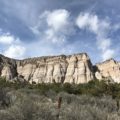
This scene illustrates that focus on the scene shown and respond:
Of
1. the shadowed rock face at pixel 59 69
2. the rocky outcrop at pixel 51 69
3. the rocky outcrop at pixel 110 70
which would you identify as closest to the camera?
the rocky outcrop at pixel 51 69

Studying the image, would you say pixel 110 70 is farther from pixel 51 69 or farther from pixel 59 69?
pixel 51 69

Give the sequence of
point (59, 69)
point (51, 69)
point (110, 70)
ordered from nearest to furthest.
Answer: point (59, 69)
point (110, 70)
point (51, 69)

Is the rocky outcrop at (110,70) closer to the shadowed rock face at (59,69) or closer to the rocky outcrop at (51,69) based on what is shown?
the shadowed rock face at (59,69)

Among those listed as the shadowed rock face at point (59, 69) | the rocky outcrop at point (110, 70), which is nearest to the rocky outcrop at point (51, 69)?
the shadowed rock face at point (59, 69)

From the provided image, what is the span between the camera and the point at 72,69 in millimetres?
151000

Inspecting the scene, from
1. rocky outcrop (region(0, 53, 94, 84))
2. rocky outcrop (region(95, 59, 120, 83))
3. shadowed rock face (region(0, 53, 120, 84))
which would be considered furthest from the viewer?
rocky outcrop (region(95, 59, 120, 83))

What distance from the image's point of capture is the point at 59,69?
152m

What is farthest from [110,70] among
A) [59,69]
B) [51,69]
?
[51,69]

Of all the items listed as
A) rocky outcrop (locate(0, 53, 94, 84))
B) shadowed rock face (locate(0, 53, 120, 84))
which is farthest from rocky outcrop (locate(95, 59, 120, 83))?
rocky outcrop (locate(0, 53, 94, 84))

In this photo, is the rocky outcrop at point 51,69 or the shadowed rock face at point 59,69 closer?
the rocky outcrop at point 51,69

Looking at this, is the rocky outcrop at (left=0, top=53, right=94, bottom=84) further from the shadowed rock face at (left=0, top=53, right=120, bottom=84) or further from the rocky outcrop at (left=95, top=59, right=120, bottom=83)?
the rocky outcrop at (left=95, top=59, right=120, bottom=83)

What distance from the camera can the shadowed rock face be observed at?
14938cm

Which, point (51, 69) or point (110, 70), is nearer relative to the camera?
point (110, 70)

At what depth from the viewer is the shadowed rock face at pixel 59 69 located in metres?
149
